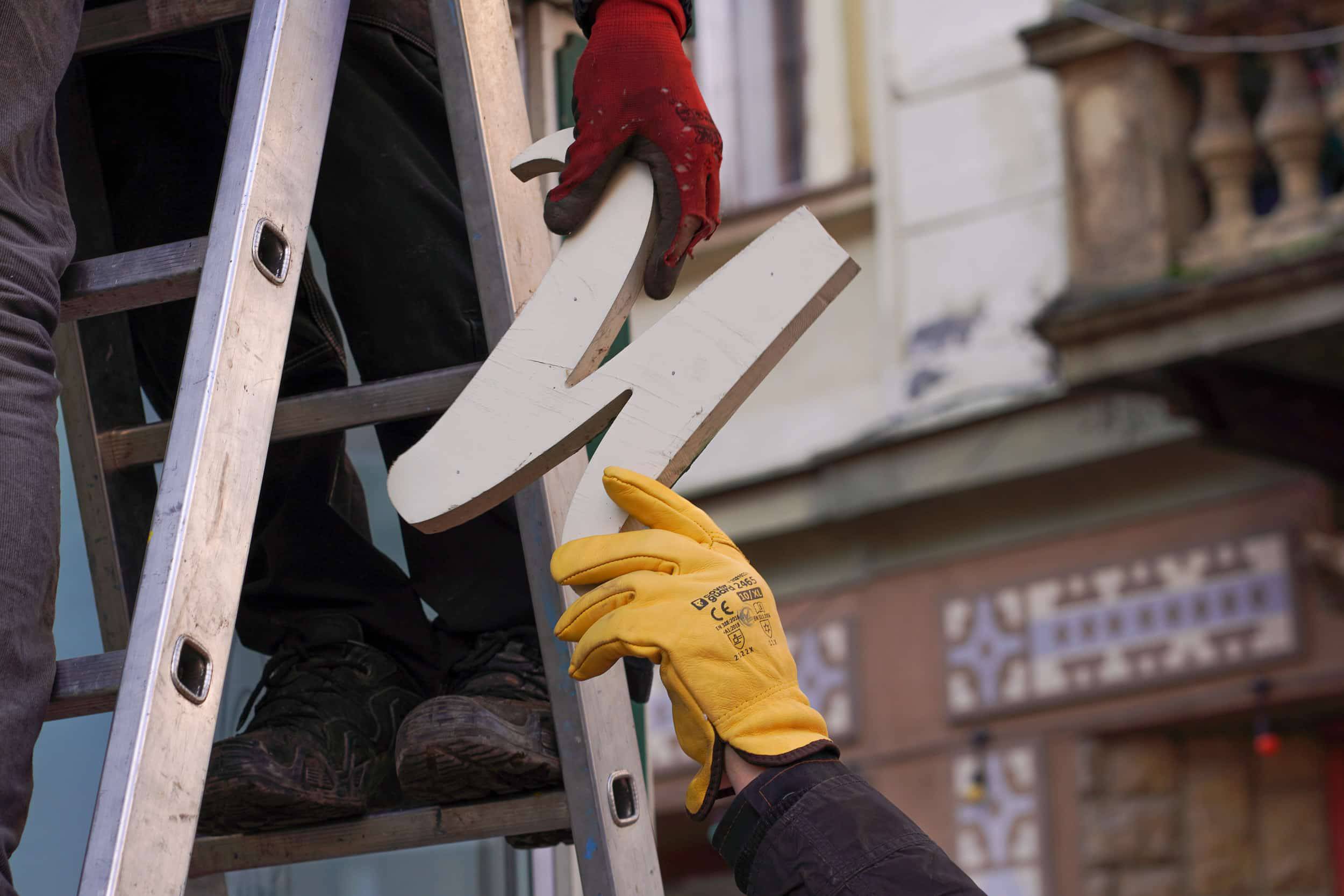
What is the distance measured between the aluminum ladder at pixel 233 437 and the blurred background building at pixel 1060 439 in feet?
12.8

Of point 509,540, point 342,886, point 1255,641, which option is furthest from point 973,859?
point 509,540

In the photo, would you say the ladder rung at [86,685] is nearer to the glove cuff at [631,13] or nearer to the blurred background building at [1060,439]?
the glove cuff at [631,13]

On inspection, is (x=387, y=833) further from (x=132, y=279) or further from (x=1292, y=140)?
(x=1292, y=140)

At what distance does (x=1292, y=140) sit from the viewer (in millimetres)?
5648

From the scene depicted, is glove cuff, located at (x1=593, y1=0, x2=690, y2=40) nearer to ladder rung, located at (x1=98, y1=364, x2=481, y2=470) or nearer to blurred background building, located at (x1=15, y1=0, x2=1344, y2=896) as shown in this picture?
ladder rung, located at (x1=98, y1=364, x2=481, y2=470)

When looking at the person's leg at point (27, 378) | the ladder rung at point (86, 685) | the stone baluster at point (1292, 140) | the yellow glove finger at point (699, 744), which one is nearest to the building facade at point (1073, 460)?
the stone baluster at point (1292, 140)

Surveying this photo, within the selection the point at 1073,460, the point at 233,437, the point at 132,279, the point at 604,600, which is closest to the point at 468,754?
the point at 604,600

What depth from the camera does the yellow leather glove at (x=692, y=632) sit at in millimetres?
1510

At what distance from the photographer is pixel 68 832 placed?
2.24 m

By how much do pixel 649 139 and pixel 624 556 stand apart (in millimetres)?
377

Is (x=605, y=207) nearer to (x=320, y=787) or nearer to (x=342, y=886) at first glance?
(x=320, y=787)

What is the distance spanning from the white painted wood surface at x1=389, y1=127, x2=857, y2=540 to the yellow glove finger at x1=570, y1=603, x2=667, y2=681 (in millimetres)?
84

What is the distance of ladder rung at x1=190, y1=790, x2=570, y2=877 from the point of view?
69.3 inches

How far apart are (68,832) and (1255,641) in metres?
4.30
